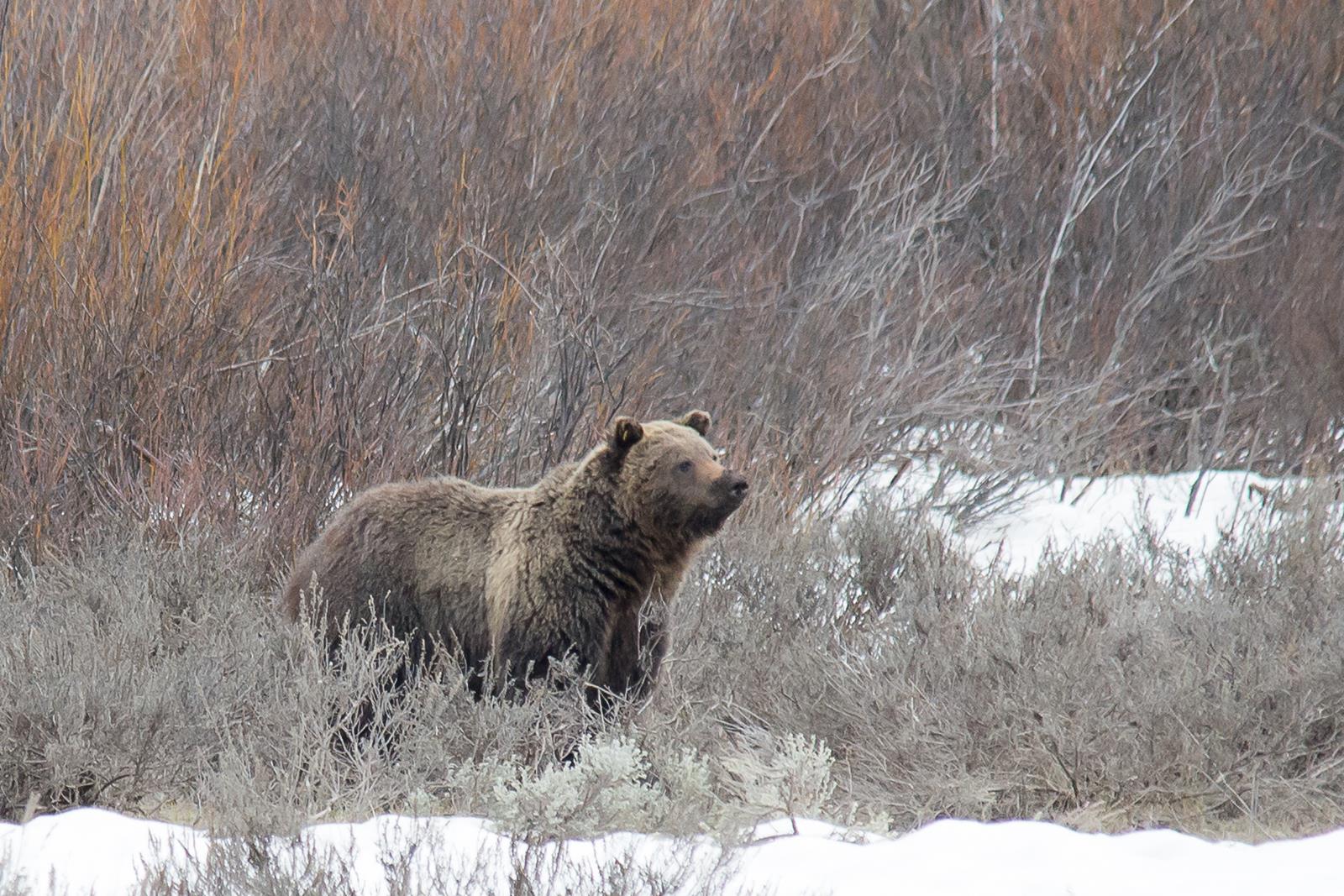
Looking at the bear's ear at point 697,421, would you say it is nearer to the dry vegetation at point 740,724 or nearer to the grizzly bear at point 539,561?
the grizzly bear at point 539,561

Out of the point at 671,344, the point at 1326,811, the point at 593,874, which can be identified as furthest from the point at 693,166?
the point at 593,874

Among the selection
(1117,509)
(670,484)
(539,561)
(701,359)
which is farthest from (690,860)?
A: (701,359)

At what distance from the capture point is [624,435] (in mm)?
5816

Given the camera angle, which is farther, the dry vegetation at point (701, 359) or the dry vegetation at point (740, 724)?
the dry vegetation at point (701, 359)

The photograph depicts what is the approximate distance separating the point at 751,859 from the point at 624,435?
2.07 meters

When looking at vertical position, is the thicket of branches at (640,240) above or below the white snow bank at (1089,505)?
above

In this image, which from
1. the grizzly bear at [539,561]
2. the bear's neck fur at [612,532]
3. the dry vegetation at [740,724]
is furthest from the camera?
the bear's neck fur at [612,532]

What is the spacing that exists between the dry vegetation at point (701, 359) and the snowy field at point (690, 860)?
0.19m

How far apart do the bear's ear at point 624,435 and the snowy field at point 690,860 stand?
171 cm

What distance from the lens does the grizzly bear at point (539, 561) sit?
17.9ft

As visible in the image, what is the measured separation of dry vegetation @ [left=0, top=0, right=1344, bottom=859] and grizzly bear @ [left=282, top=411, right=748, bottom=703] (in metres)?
0.22

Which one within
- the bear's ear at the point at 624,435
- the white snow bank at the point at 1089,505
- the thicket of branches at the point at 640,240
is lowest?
the white snow bank at the point at 1089,505

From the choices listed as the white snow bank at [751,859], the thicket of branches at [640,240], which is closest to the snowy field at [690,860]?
the white snow bank at [751,859]

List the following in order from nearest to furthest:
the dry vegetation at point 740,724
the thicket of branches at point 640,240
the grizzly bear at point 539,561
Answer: the dry vegetation at point 740,724 < the grizzly bear at point 539,561 < the thicket of branches at point 640,240
